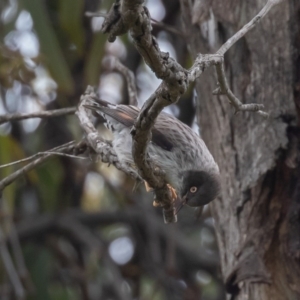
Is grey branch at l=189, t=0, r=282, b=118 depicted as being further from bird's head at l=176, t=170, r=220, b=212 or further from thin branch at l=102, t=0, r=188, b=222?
bird's head at l=176, t=170, r=220, b=212

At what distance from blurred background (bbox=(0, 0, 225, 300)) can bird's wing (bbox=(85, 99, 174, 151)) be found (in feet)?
4.58

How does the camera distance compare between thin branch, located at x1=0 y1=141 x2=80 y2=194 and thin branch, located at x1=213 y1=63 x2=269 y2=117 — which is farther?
thin branch, located at x1=0 y1=141 x2=80 y2=194

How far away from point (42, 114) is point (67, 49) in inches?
104

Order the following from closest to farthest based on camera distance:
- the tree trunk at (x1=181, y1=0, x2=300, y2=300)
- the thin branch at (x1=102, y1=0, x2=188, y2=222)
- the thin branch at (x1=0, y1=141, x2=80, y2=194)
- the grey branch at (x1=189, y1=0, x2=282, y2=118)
Answer: 1. the thin branch at (x1=102, y1=0, x2=188, y2=222)
2. the grey branch at (x1=189, y1=0, x2=282, y2=118)
3. the thin branch at (x1=0, y1=141, x2=80, y2=194)
4. the tree trunk at (x1=181, y1=0, x2=300, y2=300)

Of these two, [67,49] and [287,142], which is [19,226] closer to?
[67,49]

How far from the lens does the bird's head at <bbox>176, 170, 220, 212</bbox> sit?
3545 millimetres

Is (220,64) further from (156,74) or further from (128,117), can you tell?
(128,117)

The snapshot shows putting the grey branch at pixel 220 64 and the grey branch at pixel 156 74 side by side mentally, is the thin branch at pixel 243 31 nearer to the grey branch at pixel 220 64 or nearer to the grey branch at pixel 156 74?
the grey branch at pixel 220 64

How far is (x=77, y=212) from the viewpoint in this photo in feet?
19.6

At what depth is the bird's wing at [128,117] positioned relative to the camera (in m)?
3.77

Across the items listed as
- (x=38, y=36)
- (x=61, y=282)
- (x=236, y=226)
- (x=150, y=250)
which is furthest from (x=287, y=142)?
(x=61, y=282)

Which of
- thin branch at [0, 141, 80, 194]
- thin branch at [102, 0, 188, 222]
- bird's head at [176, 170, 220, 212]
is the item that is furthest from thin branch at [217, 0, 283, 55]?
bird's head at [176, 170, 220, 212]

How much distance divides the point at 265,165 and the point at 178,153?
1.78 feet

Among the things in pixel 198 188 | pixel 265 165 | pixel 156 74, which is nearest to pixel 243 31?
pixel 156 74
